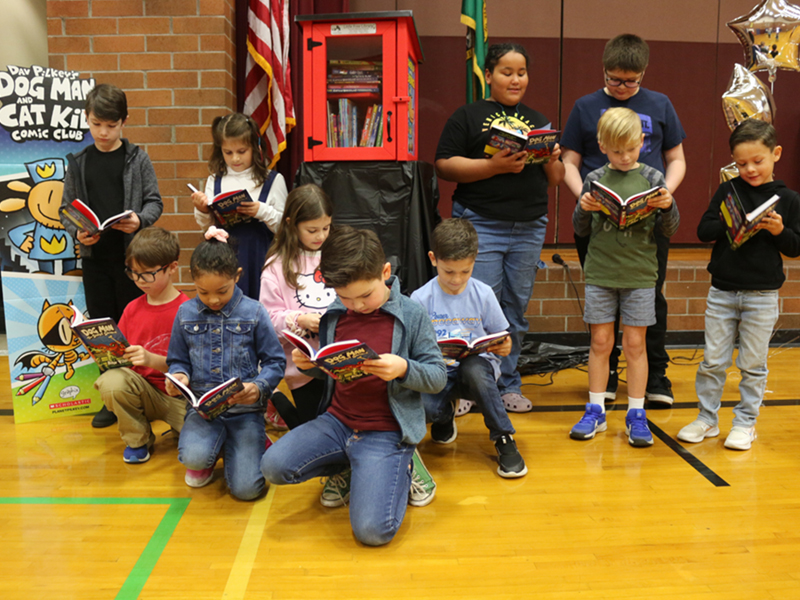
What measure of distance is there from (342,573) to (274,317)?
1101 mm

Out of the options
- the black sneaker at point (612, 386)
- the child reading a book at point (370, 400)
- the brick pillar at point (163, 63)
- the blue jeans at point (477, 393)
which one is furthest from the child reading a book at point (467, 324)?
the brick pillar at point (163, 63)

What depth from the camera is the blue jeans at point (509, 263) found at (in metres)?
2.99

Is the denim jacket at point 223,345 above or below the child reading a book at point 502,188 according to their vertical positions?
below

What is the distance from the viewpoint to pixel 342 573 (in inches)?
69.1

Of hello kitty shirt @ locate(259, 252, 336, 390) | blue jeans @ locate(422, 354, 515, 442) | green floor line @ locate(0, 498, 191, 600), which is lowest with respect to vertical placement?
green floor line @ locate(0, 498, 191, 600)

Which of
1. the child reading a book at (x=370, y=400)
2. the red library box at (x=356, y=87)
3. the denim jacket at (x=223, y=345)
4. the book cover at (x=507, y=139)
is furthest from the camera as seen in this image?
the red library box at (x=356, y=87)

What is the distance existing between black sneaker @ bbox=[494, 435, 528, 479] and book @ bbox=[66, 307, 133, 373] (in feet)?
4.66

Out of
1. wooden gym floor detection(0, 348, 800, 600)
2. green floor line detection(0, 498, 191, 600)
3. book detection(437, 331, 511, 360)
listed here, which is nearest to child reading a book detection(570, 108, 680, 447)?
wooden gym floor detection(0, 348, 800, 600)

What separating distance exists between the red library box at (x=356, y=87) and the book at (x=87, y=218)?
3.09 feet

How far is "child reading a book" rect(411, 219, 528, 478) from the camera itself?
2.36m

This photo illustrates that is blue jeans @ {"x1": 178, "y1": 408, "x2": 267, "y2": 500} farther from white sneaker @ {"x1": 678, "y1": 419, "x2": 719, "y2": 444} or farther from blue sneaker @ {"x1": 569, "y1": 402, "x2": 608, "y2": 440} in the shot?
white sneaker @ {"x1": 678, "y1": 419, "x2": 719, "y2": 444}

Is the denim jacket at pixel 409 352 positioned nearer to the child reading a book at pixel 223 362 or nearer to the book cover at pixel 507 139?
the child reading a book at pixel 223 362

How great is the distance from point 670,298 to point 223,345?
3.10 metres

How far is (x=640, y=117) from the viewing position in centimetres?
285
